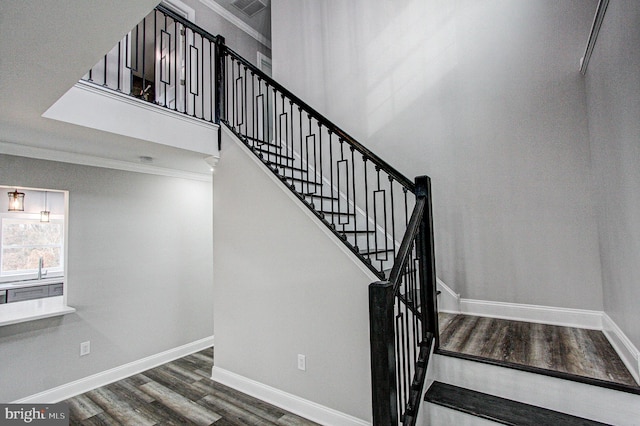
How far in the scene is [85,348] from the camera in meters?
3.28

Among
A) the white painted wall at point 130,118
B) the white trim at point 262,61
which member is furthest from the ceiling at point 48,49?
the white trim at point 262,61

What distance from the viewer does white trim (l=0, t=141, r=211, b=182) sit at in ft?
9.57

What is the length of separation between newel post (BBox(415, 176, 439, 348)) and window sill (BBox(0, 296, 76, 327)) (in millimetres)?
3319

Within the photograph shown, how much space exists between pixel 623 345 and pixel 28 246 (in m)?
7.57

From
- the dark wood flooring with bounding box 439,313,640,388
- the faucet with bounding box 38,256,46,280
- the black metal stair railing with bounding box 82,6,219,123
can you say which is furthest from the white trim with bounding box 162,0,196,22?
the dark wood flooring with bounding box 439,313,640,388

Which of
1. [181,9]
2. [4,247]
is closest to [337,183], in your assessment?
[181,9]

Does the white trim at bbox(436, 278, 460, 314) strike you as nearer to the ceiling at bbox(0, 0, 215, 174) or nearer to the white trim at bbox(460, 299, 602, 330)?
the white trim at bbox(460, 299, 602, 330)

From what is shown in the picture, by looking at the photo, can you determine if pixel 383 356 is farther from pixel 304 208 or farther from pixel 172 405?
pixel 172 405

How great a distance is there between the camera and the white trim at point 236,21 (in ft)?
16.7

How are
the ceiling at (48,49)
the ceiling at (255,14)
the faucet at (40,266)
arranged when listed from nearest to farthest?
the ceiling at (48,49), the ceiling at (255,14), the faucet at (40,266)

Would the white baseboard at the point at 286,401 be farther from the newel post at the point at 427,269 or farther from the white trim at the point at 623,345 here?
the white trim at the point at 623,345

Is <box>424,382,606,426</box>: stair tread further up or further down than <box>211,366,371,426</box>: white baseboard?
further up

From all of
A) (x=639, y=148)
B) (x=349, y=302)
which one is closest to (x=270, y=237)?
(x=349, y=302)

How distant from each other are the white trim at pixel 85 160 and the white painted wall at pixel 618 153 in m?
4.27
